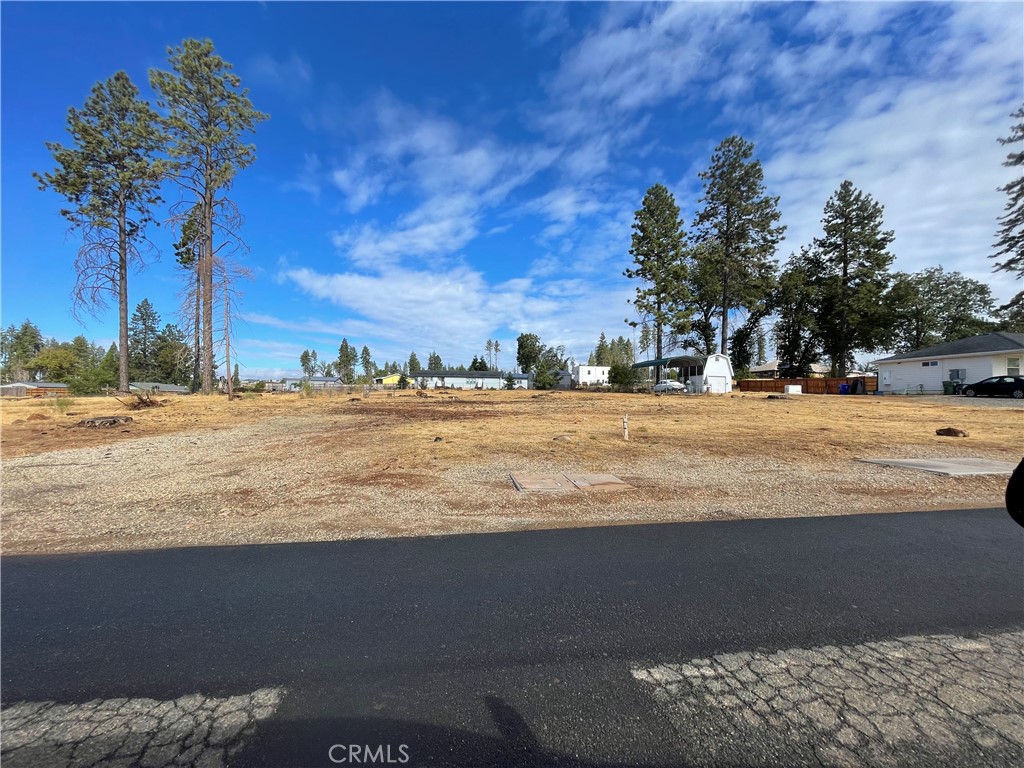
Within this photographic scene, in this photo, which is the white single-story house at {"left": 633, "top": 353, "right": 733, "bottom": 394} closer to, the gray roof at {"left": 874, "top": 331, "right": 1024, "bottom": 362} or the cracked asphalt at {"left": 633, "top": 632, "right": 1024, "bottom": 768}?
the gray roof at {"left": 874, "top": 331, "right": 1024, "bottom": 362}

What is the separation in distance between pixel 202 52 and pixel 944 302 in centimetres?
8021

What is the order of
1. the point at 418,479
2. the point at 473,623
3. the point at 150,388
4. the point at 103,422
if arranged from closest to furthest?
the point at 473,623
the point at 418,479
the point at 103,422
the point at 150,388

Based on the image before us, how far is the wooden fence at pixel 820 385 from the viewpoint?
40.5 meters

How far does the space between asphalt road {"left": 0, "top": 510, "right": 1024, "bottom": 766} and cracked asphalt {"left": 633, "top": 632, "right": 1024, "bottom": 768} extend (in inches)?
4.2

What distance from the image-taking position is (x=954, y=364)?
3416 cm

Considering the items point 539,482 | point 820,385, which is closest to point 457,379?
point 820,385

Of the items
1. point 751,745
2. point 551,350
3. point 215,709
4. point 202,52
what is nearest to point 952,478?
point 751,745

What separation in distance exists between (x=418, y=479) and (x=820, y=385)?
48531 mm

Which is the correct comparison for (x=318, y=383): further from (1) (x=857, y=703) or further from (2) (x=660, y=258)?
(1) (x=857, y=703)

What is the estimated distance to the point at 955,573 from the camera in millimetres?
3682

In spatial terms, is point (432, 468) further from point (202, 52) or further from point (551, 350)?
point (551, 350)

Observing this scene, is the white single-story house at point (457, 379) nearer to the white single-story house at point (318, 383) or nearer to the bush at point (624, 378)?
the white single-story house at point (318, 383)

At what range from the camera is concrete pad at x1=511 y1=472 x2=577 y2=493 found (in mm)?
6562

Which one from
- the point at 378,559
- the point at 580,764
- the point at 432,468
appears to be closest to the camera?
the point at 580,764
